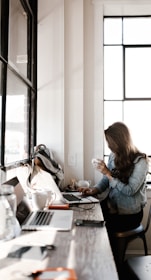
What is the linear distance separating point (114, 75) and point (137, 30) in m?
0.53

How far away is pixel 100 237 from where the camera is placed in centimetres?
129

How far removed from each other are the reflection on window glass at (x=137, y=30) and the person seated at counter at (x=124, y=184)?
1171 mm

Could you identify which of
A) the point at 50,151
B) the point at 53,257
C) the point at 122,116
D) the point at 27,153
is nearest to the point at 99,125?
the point at 122,116

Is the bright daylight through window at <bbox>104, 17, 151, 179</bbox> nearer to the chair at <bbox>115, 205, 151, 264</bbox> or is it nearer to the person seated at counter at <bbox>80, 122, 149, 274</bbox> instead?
the person seated at counter at <bbox>80, 122, 149, 274</bbox>

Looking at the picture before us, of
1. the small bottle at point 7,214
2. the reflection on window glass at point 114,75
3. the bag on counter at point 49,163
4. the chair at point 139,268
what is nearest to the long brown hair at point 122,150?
the bag on counter at point 49,163

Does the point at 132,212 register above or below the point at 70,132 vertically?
below

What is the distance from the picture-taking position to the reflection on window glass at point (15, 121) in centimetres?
189

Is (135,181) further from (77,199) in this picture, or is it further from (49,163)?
(49,163)

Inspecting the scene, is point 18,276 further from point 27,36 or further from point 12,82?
point 27,36

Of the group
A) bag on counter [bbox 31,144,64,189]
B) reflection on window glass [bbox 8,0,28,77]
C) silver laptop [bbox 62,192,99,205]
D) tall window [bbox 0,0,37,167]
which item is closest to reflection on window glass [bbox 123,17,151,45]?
tall window [bbox 0,0,37,167]

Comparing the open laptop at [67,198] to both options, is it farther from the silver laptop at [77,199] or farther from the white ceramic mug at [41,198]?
the white ceramic mug at [41,198]

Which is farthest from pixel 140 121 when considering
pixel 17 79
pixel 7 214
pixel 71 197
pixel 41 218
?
pixel 7 214

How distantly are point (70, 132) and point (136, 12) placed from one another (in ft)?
4.56

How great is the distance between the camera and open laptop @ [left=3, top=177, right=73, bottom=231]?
140cm
